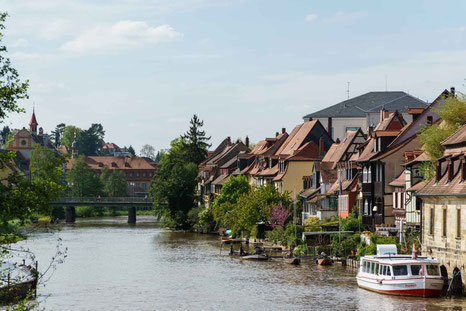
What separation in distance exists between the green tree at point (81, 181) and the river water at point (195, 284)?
4290 inches

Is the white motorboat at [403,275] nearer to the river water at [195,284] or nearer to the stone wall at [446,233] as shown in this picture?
the river water at [195,284]

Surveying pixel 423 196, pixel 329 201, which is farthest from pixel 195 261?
pixel 423 196

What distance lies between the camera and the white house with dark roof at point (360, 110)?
11181 cm

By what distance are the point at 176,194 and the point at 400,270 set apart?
81884 millimetres

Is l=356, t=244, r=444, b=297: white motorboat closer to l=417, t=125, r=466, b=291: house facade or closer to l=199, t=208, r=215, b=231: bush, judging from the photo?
l=417, t=125, r=466, b=291: house facade

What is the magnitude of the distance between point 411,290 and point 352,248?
19.4 m

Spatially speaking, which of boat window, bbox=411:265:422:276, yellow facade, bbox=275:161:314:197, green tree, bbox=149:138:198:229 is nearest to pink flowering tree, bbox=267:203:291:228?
yellow facade, bbox=275:161:314:197

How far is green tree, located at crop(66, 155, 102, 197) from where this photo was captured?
7505 inches

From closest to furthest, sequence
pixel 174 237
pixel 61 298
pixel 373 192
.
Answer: pixel 61 298
pixel 373 192
pixel 174 237

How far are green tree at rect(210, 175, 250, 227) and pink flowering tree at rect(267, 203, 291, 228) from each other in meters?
14.3

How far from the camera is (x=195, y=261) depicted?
6906 centimetres

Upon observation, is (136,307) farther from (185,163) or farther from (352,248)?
(185,163)

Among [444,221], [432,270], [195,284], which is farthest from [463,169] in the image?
[195,284]

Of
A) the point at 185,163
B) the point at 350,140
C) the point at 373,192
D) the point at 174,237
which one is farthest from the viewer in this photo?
the point at 185,163
